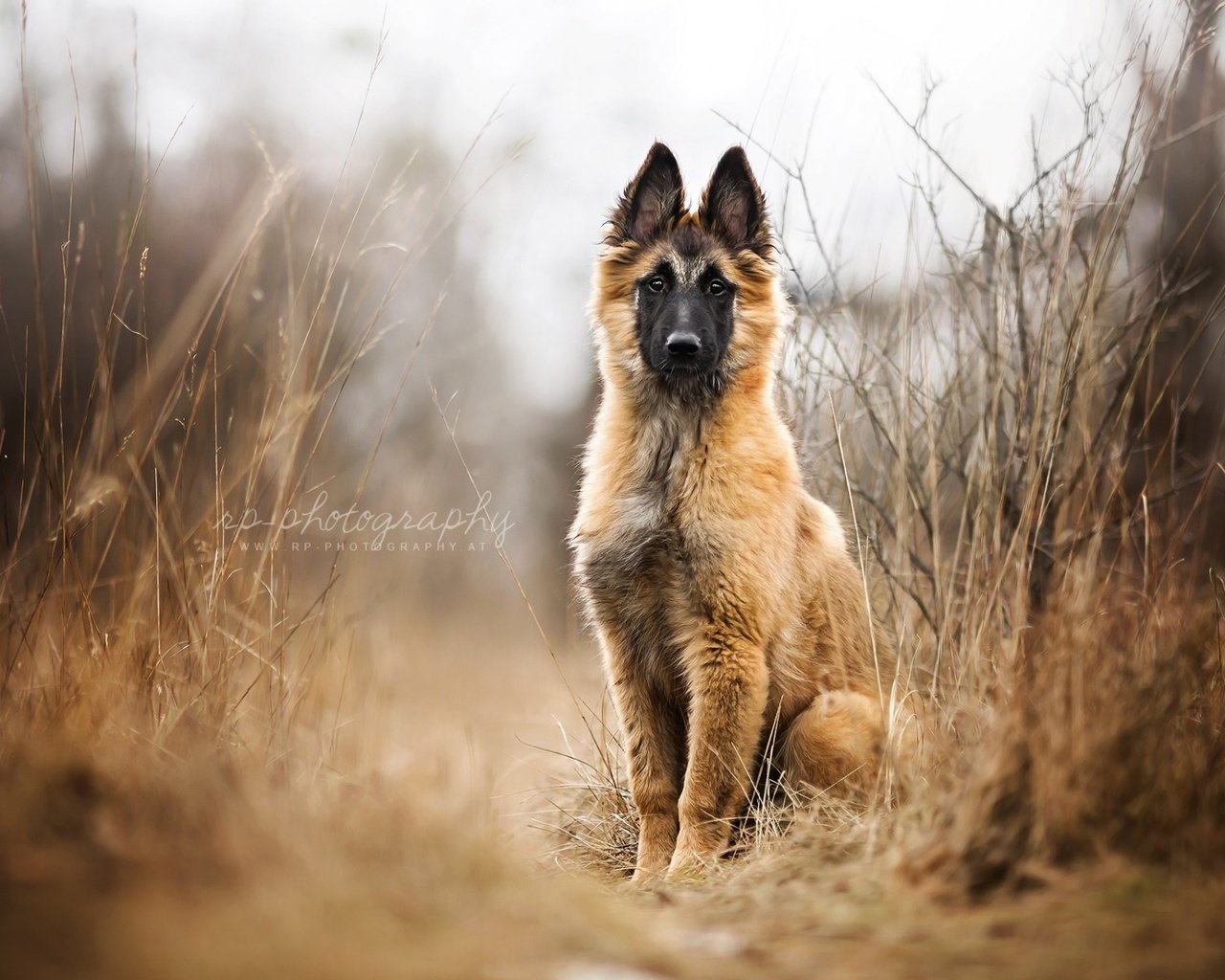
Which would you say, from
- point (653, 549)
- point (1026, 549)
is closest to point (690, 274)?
point (653, 549)

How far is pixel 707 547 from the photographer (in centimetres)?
361

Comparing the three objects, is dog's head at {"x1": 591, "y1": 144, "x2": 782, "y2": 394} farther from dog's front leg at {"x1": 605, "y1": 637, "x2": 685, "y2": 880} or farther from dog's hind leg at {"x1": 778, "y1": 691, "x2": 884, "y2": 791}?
dog's hind leg at {"x1": 778, "y1": 691, "x2": 884, "y2": 791}

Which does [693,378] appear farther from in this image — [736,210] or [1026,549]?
[1026,549]

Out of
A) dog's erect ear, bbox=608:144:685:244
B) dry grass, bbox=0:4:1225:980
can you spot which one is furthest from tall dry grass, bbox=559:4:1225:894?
dog's erect ear, bbox=608:144:685:244

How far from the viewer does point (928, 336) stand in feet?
13.5

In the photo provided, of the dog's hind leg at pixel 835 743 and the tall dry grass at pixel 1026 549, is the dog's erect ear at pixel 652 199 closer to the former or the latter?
the tall dry grass at pixel 1026 549

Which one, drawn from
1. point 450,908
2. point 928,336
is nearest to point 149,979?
point 450,908

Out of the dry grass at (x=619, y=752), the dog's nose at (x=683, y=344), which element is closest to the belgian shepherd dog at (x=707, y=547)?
the dog's nose at (x=683, y=344)

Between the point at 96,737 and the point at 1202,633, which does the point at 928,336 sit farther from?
the point at 96,737

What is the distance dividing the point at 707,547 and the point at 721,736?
0.68m

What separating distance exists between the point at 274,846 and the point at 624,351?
113 inches

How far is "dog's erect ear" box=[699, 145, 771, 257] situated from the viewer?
164 inches

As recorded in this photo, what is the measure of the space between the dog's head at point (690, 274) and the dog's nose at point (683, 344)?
103 millimetres

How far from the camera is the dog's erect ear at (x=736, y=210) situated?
4.17 meters
